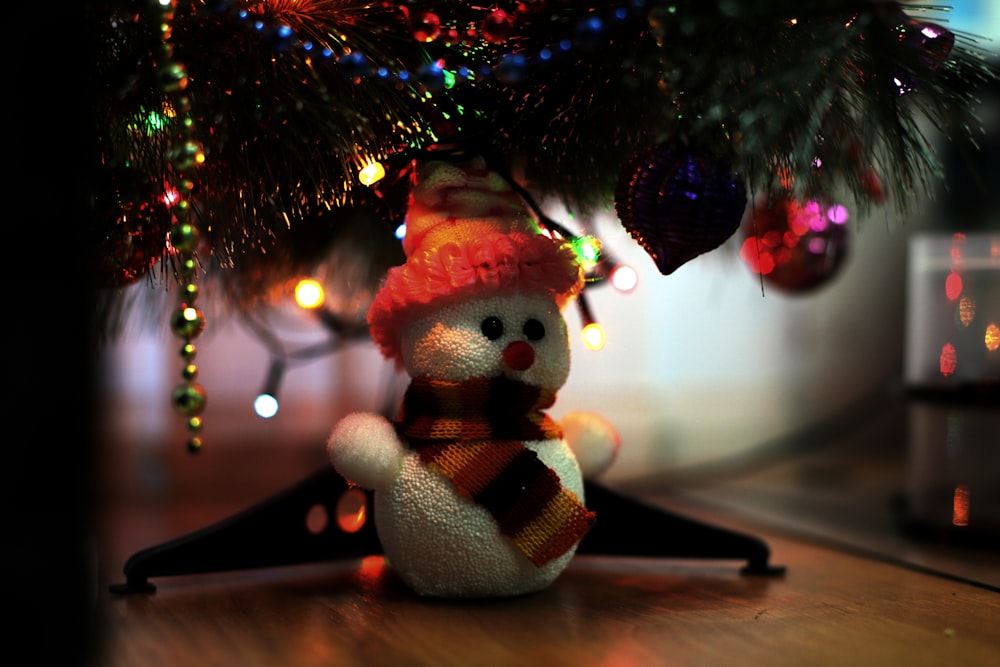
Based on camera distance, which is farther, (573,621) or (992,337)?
(992,337)

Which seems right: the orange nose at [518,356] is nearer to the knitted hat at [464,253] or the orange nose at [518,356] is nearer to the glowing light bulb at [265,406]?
the knitted hat at [464,253]

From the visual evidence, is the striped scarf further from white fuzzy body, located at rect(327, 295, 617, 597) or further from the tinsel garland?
the tinsel garland

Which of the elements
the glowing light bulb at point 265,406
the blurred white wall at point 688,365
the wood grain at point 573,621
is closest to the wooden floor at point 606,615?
the wood grain at point 573,621

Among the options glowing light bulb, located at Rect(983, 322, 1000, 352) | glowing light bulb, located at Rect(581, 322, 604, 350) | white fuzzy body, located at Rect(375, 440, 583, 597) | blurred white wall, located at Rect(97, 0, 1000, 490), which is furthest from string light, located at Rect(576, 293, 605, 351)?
blurred white wall, located at Rect(97, 0, 1000, 490)

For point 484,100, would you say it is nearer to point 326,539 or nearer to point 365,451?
point 365,451

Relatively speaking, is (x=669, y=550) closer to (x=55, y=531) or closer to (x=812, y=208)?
(x=812, y=208)

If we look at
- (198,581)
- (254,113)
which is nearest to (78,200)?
(254,113)

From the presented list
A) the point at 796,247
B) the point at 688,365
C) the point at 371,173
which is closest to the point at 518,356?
the point at 371,173

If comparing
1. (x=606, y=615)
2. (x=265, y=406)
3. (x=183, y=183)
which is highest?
(x=183, y=183)
